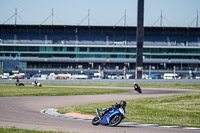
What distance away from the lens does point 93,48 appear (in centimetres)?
11506

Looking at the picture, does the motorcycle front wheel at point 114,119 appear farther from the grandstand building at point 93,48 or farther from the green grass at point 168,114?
the grandstand building at point 93,48

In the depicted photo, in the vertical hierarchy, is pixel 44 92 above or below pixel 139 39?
below

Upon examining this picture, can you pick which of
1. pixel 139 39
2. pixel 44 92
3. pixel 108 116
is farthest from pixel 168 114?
pixel 139 39

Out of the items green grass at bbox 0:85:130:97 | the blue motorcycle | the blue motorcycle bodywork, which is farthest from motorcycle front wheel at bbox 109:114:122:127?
green grass at bbox 0:85:130:97

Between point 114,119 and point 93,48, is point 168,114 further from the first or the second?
point 93,48

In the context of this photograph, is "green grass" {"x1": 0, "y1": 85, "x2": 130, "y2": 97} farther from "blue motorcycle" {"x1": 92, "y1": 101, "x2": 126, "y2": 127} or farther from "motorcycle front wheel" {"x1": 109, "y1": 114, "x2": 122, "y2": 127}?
"motorcycle front wheel" {"x1": 109, "y1": 114, "x2": 122, "y2": 127}

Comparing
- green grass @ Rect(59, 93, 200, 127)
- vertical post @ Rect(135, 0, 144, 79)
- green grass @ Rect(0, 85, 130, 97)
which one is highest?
vertical post @ Rect(135, 0, 144, 79)

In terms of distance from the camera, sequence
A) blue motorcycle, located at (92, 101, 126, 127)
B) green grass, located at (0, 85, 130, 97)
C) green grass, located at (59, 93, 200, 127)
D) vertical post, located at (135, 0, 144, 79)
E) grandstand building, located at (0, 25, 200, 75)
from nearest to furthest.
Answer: blue motorcycle, located at (92, 101, 126, 127), green grass, located at (59, 93, 200, 127), green grass, located at (0, 85, 130, 97), vertical post, located at (135, 0, 144, 79), grandstand building, located at (0, 25, 200, 75)

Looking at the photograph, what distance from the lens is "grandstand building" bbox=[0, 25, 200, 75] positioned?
114062 millimetres

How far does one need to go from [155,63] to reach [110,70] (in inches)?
555

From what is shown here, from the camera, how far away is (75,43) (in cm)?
11838

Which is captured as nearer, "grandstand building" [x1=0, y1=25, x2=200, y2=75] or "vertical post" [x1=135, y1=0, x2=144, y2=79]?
"vertical post" [x1=135, y1=0, x2=144, y2=79]

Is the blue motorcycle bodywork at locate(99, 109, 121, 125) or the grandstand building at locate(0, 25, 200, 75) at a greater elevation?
the grandstand building at locate(0, 25, 200, 75)

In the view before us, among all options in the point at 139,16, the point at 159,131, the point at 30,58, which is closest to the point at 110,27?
the point at 30,58
